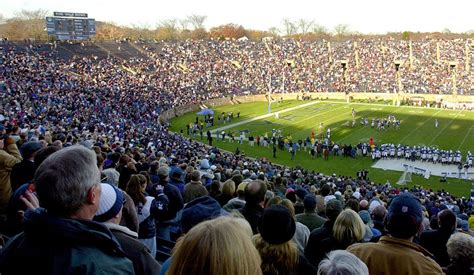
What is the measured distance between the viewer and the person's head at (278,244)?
12.6ft

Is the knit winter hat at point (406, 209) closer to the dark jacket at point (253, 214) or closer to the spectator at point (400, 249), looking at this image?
the spectator at point (400, 249)

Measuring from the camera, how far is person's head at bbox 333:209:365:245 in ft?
15.4

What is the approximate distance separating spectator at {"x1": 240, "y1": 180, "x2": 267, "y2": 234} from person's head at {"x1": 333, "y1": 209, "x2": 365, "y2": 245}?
1093mm

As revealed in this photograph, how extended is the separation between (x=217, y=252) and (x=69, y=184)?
1.04 meters

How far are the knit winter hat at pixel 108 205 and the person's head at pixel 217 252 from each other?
1.16 meters

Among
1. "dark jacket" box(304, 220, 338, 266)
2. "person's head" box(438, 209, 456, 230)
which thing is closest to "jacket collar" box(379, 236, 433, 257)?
A: "dark jacket" box(304, 220, 338, 266)

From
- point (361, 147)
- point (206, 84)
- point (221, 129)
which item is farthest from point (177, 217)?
point (206, 84)

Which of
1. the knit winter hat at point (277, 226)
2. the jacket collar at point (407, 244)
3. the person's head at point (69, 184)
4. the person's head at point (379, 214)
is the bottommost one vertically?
the person's head at point (379, 214)

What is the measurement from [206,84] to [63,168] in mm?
58774

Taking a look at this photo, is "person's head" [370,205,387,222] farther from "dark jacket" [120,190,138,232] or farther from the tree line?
the tree line

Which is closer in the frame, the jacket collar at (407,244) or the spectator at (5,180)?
the jacket collar at (407,244)

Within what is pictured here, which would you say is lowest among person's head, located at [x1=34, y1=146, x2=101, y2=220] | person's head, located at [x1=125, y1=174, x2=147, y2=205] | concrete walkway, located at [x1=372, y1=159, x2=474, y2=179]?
concrete walkway, located at [x1=372, y1=159, x2=474, y2=179]

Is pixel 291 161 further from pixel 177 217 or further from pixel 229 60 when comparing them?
pixel 229 60

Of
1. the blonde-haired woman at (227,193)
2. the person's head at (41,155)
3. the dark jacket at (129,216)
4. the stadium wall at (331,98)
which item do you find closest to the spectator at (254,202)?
the dark jacket at (129,216)
